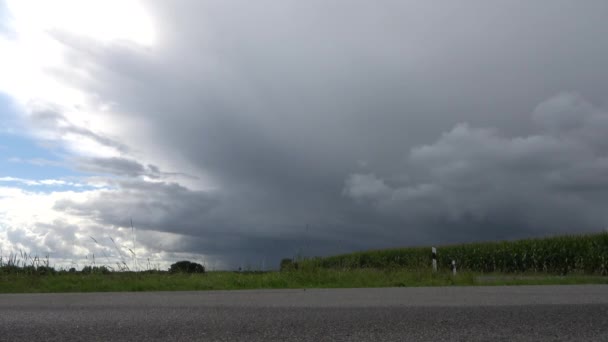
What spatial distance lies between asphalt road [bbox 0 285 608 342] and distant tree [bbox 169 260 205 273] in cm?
1061

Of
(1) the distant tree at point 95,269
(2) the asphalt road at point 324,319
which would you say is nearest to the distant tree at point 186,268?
(1) the distant tree at point 95,269

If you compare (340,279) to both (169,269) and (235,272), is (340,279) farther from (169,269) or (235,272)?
(169,269)

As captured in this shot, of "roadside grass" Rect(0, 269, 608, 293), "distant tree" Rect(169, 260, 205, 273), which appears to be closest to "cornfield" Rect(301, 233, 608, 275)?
"distant tree" Rect(169, 260, 205, 273)

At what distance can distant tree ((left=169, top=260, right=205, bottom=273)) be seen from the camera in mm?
18297

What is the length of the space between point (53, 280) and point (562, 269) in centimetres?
2559

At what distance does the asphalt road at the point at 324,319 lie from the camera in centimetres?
500

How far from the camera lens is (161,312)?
648cm

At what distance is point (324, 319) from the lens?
5.73 metres

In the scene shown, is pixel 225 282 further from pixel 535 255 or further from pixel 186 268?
pixel 535 255

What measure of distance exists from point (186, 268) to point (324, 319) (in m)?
14.2

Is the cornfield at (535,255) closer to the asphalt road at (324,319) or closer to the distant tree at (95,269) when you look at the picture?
the distant tree at (95,269)

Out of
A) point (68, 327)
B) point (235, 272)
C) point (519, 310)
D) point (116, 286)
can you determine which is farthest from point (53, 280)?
point (519, 310)

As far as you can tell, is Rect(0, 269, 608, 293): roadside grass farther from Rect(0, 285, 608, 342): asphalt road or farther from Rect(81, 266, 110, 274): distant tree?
Rect(0, 285, 608, 342): asphalt road

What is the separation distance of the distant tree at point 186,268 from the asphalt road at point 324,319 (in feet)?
34.8
